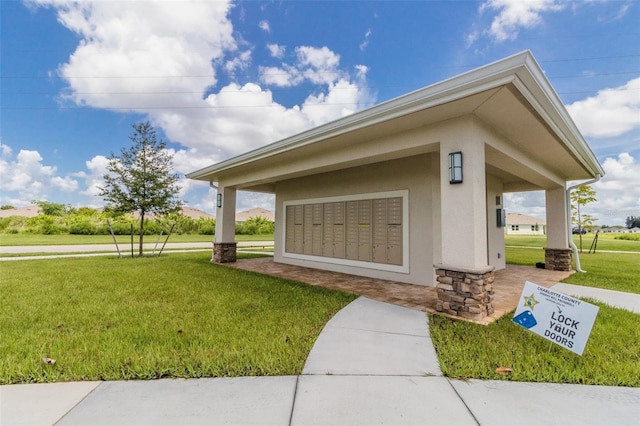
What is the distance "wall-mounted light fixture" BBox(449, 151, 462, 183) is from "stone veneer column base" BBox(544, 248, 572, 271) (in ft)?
21.5

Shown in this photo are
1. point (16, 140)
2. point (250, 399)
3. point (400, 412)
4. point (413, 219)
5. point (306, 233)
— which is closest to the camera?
point (400, 412)

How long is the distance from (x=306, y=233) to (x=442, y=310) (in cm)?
527

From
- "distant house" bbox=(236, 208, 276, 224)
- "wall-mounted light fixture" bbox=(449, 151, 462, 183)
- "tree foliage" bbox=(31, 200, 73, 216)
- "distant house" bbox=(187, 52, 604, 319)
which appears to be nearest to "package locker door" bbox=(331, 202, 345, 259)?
"distant house" bbox=(187, 52, 604, 319)

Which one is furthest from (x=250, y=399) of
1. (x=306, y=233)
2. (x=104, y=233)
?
(x=104, y=233)

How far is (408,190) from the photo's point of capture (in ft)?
21.3

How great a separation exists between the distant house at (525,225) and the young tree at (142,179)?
161 feet

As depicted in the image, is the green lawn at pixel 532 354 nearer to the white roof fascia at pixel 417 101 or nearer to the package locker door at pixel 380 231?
the white roof fascia at pixel 417 101

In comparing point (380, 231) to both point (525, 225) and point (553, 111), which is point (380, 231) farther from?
point (525, 225)

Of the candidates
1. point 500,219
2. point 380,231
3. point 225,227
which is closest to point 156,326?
point 380,231

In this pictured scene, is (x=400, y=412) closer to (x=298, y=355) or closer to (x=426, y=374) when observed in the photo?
(x=426, y=374)

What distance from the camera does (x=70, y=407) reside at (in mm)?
2008

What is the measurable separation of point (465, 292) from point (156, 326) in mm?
4098

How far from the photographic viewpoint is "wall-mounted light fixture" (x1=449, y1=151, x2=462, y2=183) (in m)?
4.04

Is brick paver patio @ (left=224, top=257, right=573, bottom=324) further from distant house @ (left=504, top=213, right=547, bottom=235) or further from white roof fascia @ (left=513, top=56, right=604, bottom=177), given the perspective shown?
distant house @ (left=504, top=213, right=547, bottom=235)
